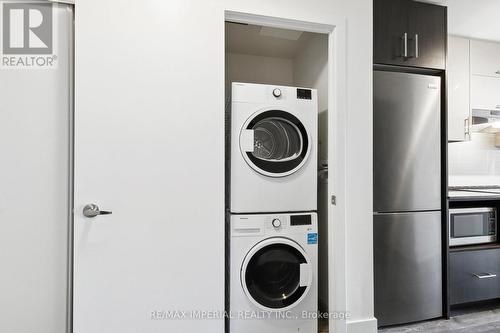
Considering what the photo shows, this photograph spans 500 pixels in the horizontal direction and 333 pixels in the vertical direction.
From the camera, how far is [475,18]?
2.35m

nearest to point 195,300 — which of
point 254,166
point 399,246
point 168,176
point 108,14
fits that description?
point 168,176

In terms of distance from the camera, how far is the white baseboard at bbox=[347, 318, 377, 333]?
5.96ft

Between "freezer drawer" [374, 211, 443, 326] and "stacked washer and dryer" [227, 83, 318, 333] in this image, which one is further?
"freezer drawer" [374, 211, 443, 326]

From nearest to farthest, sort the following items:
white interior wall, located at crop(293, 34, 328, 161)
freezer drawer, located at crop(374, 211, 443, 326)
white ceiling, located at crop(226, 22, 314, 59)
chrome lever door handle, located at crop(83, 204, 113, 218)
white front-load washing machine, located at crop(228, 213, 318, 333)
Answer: chrome lever door handle, located at crop(83, 204, 113, 218) → white front-load washing machine, located at crop(228, 213, 318, 333) → freezer drawer, located at crop(374, 211, 443, 326) → white interior wall, located at crop(293, 34, 328, 161) → white ceiling, located at crop(226, 22, 314, 59)

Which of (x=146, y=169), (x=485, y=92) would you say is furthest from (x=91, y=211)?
(x=485, y=92)

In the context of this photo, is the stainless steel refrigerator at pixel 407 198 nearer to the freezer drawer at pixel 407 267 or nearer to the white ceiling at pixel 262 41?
the freezer drawer at pixel 407 267

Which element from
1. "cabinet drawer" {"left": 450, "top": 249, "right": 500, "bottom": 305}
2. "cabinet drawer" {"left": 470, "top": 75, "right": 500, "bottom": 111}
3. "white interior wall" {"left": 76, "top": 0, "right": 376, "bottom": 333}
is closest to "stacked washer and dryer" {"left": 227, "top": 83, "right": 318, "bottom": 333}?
"white interior wall" {"left": 76, "top": 0, "right": 376, "bottom": 333}

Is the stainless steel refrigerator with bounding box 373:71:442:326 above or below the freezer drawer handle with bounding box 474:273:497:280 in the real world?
above

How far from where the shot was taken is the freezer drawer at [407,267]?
6.57 ft

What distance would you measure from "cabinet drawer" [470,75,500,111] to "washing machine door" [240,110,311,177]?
2009mm

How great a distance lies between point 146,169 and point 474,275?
2.66 meters

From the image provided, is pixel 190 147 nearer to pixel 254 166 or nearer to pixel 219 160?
pixel 219 160

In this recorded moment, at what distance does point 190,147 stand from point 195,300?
893 mm

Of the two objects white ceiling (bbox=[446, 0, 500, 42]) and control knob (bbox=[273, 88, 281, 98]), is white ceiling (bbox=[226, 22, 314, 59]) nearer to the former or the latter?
control knob (bbox=[273, 88, 281, 98])
